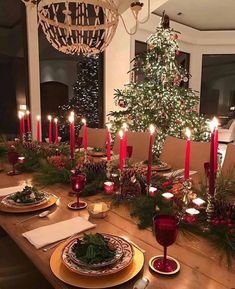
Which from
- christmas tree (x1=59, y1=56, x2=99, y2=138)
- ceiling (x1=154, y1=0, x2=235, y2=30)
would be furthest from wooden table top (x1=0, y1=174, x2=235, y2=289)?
ceiling (x1=154, y1=0, x2=235, y2=30)

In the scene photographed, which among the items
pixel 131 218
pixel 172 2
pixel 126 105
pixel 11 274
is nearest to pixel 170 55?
pixel 126 105

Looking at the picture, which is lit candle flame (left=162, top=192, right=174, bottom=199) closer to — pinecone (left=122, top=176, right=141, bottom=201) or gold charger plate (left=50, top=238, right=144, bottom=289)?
pinecone (left=122, top=176, right=141, bottom=201)

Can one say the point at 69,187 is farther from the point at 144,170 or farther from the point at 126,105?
the point at 126,105

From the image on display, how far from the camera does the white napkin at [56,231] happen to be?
1095 millimetres

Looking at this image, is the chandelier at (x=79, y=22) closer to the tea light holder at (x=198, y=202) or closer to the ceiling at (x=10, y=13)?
the tea light holder at (x=198, y=202)

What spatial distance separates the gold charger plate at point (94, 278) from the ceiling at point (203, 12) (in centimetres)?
542

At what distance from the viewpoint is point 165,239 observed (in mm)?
917

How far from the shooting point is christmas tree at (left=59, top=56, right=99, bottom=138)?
17.0ft

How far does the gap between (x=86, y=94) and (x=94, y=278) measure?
468cm

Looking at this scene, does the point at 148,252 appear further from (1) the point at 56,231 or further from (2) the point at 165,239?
(1) the point at 56,231

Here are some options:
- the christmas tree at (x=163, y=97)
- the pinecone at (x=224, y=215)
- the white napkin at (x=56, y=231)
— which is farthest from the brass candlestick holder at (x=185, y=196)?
the christmas tree at (x=163, y=97)

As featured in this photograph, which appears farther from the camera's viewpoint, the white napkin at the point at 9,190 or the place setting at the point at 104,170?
the white napkin at the point at 9,190

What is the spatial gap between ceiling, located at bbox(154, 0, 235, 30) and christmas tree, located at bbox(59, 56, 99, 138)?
76.2 inches

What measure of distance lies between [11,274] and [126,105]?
3208mm
